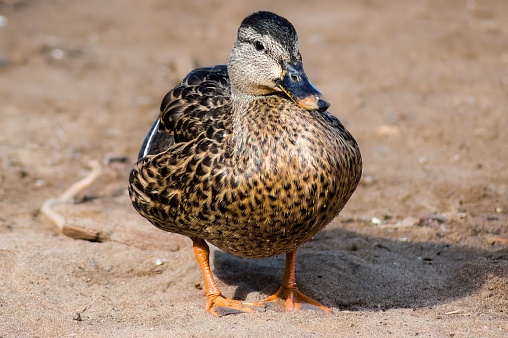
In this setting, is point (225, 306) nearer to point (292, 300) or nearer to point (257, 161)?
point (292, 300)

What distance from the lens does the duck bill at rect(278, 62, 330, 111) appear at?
416 centimetres

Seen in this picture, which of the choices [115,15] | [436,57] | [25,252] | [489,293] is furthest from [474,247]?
[115,15]

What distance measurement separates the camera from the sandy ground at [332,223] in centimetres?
468

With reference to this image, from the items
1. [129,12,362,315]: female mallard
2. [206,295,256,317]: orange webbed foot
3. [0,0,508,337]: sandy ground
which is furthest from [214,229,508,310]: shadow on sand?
[129,12,362,315]: female mallard

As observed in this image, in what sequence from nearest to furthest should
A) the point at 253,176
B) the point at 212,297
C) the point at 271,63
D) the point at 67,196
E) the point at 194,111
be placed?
the point at 253,176 < the point at 271,63 < the point at 194,111 < the point at 212,297 < the point at 67,196

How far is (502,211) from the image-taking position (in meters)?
6.12

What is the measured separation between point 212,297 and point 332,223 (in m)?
1.57

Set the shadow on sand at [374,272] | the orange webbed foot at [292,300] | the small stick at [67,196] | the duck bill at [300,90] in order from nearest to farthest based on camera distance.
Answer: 1. the duck bill at [300,90]
2. the orange webbed foot at [292,300]
3. the shadow on sand at [374,272]
4. the small stick at [67,196]

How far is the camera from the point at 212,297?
4852mm

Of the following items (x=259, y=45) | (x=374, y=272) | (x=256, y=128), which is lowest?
(x=374, y=272)

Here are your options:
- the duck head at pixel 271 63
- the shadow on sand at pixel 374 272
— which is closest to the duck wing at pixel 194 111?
the duck head at pixel 271 63

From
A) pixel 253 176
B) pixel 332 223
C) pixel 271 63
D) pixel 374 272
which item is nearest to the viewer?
pixel 253 176

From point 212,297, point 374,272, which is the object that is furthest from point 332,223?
point 212,297

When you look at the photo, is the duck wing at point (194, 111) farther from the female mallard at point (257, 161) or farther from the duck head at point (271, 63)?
the duck head at point (271, 63)
